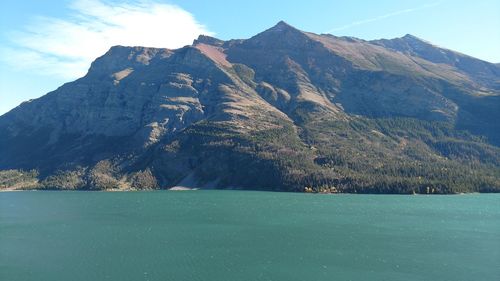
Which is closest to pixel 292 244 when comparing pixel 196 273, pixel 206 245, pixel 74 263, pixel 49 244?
pixel 206 245

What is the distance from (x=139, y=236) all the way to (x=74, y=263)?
1367 inches

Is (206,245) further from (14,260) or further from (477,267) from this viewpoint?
(477,267)

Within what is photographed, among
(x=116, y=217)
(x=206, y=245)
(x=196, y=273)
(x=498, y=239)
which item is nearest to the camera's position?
(x=196, y=273)

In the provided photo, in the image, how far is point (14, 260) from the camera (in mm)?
109375

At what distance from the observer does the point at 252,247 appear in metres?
121

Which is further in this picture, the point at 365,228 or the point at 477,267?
the point at 365,228

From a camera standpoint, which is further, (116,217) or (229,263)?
(116,217)

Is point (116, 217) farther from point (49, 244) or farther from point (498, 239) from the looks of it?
point (498, 239)

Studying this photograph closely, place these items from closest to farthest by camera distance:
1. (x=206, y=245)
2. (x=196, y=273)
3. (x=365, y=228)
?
(x=196, y=273) → (x=206, y=245) → (x=365, y=228)

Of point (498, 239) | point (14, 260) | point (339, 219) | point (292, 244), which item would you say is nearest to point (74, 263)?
point (14, 260)

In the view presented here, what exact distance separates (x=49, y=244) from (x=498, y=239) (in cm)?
12236

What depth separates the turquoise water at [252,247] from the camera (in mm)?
96562

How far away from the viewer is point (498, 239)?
443 feet

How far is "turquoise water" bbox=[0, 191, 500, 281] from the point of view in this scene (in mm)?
96562
